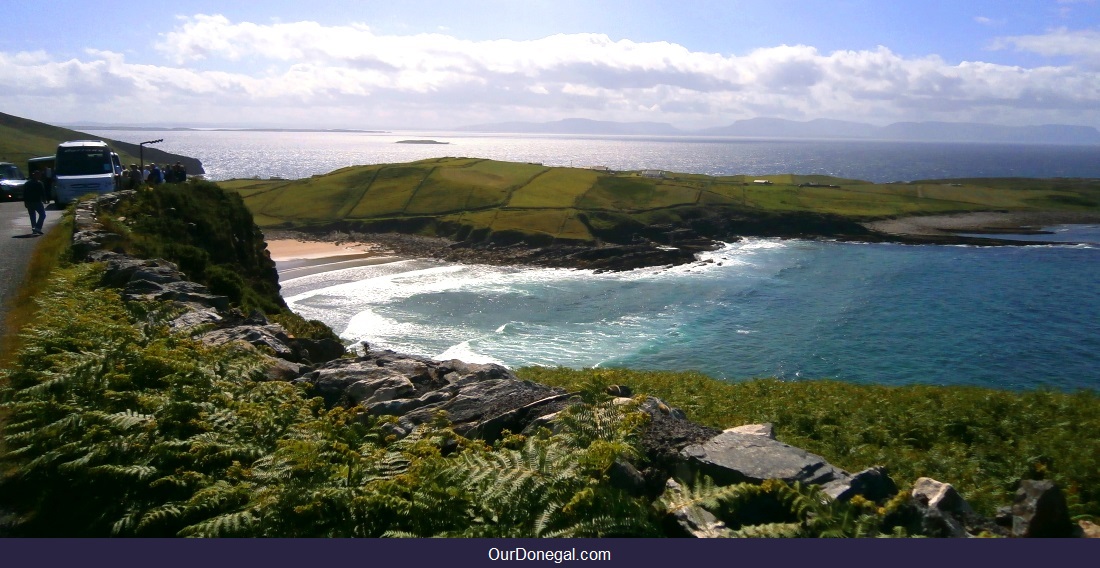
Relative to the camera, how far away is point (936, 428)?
490 inches

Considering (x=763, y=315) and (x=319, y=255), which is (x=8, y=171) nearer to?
(x=319, y=255)

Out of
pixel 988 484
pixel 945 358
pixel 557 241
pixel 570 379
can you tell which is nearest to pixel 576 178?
pixel 557 241

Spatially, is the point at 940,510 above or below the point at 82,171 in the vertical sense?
below

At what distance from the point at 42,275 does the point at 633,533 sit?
51.5ft

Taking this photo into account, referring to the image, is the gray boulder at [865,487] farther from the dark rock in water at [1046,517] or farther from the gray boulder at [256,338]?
the gray boulder at [256,338]

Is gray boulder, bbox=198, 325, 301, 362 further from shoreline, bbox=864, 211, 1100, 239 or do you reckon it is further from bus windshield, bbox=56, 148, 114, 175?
shoreline, bbox=864, 211, 1100, 239

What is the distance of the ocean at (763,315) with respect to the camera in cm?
3017

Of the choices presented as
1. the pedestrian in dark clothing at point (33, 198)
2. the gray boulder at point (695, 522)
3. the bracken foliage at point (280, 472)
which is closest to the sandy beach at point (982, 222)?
the pedestrian in dark clothing at point (33, 198)

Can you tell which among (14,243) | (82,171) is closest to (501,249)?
(82,171)

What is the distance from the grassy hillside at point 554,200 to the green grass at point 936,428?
5269cm

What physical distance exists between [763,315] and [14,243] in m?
35.0

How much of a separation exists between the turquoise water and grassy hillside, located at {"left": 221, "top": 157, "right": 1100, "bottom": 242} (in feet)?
46.5

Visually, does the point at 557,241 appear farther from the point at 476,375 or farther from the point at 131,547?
the point at 131,547

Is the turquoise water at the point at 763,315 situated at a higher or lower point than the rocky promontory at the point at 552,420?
lower
